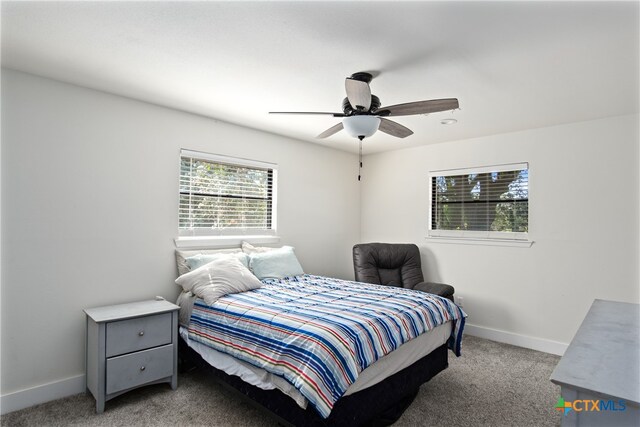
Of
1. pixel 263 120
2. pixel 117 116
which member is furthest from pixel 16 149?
pixel 263 120

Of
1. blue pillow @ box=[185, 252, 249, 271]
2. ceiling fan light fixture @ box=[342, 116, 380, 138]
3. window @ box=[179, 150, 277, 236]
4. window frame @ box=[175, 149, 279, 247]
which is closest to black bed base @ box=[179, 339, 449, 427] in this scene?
blue pillow @ box=[185, 252, 249, 271]

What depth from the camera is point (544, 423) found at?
241 centimetres

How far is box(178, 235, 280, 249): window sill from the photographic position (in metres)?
3.49

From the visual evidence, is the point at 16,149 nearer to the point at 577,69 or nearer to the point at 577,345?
the point at 577,345

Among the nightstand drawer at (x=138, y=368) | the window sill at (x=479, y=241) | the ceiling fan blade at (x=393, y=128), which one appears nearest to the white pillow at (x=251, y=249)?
the nightstand drawer at (x=138, y=368)

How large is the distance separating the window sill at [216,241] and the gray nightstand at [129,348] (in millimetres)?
733

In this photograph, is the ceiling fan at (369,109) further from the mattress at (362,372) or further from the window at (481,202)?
the window at (481,202)

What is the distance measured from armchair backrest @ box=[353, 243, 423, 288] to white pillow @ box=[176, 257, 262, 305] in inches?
67.6

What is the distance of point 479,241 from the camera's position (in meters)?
4.34

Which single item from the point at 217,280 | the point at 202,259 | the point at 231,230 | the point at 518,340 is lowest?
the point at 518,340

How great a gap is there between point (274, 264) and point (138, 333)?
1.44 m

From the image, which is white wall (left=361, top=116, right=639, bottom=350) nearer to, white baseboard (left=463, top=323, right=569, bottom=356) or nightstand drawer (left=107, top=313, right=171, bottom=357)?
white baseboard (left=463, top=323, right=569, bottom=356)

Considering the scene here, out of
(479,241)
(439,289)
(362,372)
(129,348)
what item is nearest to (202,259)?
(129,348)

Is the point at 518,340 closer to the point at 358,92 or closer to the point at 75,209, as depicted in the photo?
the point at 358,92
